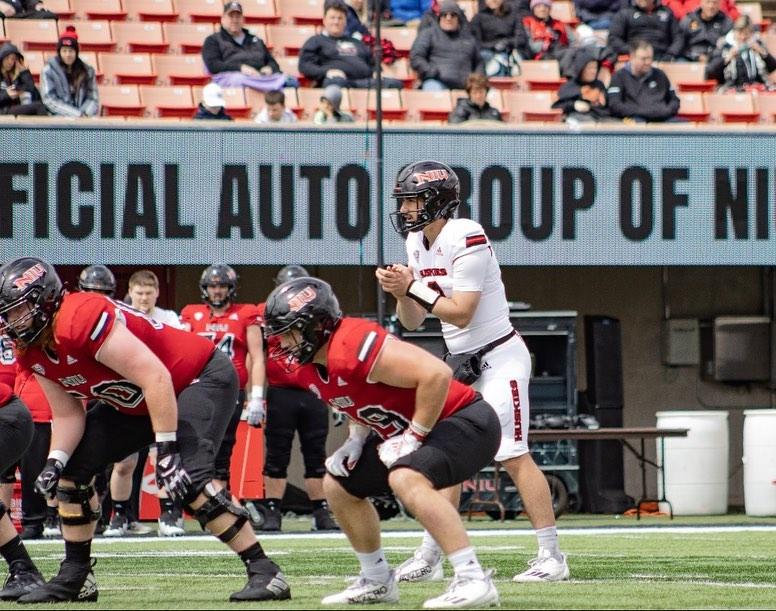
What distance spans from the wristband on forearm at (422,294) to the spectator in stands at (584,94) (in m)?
8.96

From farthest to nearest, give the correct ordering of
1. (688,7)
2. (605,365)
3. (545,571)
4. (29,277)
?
(688,7), (605,365), (545,571), (29,277)

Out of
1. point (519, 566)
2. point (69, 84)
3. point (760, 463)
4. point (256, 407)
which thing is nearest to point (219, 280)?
point (256, 407)

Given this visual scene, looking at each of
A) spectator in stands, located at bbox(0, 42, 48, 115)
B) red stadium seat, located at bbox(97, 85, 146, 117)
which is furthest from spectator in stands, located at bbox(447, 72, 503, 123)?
spectator in stands, located at bbox(0, 42, 48, 115)

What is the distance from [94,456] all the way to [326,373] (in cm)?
110

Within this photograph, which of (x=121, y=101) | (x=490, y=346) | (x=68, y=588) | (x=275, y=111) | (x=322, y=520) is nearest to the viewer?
(x=68, y=588)

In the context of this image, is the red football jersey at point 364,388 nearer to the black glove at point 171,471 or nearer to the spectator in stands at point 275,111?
the black glove at point 171,471

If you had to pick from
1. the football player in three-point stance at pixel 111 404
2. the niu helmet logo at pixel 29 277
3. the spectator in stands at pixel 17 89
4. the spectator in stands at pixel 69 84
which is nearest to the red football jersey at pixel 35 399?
the spectator in stands at pixel 17 89

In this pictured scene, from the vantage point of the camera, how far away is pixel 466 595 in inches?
213

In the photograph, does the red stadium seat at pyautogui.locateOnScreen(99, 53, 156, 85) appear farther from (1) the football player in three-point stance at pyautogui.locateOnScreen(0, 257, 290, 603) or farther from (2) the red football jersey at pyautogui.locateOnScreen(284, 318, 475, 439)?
(2) the red football jersey at pyautogui.locateOnScreen(284, 318, 475, 439)

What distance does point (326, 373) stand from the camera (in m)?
5.71

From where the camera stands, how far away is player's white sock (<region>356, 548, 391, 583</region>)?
5.94 meters

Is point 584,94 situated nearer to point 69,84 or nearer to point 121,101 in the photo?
point 121,101

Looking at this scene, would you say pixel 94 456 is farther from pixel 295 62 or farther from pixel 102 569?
pixel 295 62

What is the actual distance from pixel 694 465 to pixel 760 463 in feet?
2.08
